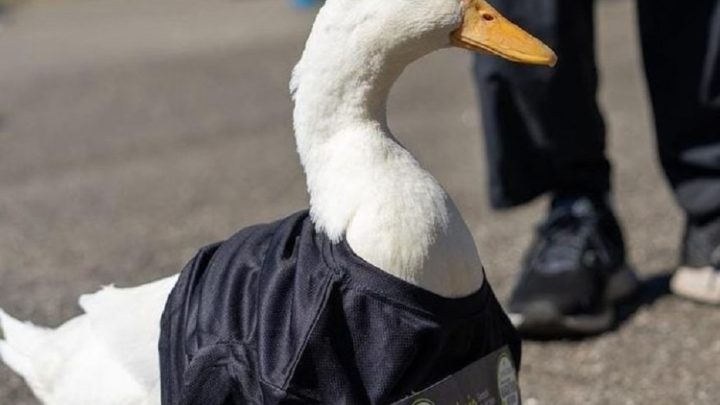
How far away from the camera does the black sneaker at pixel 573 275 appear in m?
2.83

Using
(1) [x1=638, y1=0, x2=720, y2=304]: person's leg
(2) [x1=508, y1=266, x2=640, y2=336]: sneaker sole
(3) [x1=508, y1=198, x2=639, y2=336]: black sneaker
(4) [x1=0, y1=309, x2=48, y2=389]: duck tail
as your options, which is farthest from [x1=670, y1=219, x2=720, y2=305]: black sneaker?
(4) [x1=0, y1=309, x2=48, y2=389]: duck tail

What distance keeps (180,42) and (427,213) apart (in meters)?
7.53

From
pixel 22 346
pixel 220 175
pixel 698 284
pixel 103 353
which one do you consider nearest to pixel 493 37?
pixel 103 353

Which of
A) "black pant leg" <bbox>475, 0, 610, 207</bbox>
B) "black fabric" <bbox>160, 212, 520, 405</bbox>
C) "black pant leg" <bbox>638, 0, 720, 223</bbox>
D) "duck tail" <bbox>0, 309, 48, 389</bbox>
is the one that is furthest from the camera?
"black pant leg" <bbox>638, 0, 720, 223</bbox>

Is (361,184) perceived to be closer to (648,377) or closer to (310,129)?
(310,129)

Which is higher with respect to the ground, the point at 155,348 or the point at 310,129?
the point at 310,129

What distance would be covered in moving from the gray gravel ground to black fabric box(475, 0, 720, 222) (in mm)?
303

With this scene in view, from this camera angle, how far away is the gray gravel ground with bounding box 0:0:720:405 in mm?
2801

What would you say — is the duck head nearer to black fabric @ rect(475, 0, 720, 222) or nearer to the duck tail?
the duck tail

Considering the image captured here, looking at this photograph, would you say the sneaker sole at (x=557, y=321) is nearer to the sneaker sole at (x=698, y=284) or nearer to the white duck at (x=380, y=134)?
the sneaker sole at (x=698, y=284)

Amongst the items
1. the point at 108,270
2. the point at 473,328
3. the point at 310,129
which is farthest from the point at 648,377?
the point at 108,270

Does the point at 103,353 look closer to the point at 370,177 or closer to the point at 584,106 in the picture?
the point at 370,177

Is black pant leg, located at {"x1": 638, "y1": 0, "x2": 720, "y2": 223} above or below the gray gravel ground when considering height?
above

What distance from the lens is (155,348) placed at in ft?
6.28
